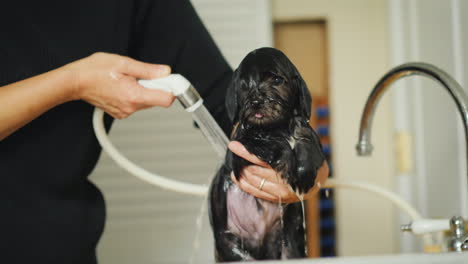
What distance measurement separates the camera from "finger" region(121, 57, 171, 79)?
1.56 feet

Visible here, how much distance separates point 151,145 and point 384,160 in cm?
73

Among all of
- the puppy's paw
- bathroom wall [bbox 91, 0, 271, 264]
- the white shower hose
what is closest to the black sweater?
the white shower hose

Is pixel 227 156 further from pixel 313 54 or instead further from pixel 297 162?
pixel 313 54

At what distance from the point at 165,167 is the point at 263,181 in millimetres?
720

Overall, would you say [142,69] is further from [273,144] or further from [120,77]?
[273,144]

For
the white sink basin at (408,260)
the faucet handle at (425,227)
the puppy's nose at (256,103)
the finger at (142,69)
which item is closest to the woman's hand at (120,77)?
the finger at (142,69)

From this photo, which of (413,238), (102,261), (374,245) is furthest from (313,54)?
(374,245)

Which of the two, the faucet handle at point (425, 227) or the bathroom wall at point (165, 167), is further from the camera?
the bathroom wall at point (165, 167)

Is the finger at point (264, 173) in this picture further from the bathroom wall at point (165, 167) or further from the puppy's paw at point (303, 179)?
the bathroom wall at point (165, 167)

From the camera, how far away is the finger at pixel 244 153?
1.37ft

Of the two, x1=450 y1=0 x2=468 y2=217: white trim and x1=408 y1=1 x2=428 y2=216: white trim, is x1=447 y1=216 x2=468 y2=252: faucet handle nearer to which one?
x1=450 y1=0 x2=468 y2=217: white trim

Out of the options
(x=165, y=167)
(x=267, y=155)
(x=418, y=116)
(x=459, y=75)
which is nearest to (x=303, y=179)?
(x=267, y=155)

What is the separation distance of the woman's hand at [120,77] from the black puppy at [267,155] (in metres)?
0.09

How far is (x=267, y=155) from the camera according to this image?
16.1 inches
